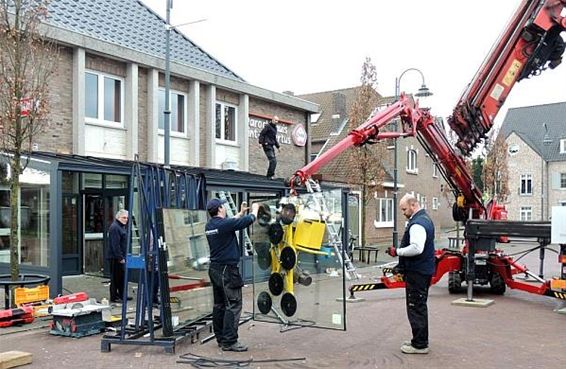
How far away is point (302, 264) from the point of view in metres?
8.21

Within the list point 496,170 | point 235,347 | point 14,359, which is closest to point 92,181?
point 14,359

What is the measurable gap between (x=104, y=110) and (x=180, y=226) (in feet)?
30.1

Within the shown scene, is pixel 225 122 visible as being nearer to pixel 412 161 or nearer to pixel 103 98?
pixel 103 98

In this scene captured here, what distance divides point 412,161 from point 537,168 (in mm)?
26088

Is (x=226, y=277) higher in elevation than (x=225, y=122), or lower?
lower

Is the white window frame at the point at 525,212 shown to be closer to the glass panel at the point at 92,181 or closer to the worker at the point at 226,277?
the glass panel at the point at 92,181

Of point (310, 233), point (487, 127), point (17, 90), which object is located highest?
point (17, 90)

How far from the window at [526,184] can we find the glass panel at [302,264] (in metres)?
53.5

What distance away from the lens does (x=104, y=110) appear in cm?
1667

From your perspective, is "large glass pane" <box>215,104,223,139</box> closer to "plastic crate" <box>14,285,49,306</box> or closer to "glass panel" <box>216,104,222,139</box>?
"glass panel" <box>216,104,222,139</box>

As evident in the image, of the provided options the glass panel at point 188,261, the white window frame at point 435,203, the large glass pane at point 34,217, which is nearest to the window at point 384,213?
the white window frame at point 435,203

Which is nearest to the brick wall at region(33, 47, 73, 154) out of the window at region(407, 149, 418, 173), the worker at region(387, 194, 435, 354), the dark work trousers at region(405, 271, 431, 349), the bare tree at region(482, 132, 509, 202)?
the worker at region(387, 194, 435, 354)

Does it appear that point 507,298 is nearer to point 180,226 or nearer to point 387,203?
point 180,226

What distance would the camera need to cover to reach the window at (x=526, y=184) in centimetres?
5755
